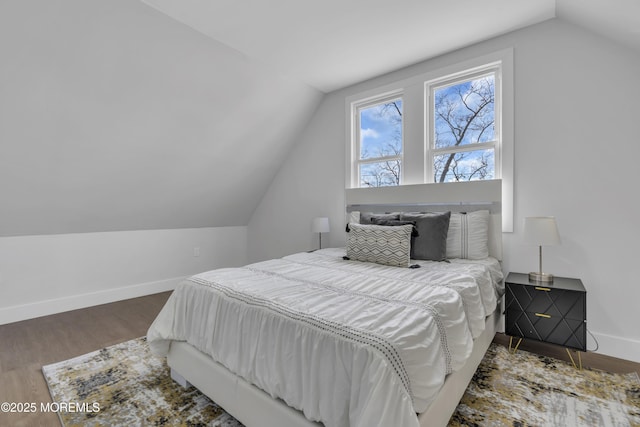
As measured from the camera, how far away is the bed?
110cm

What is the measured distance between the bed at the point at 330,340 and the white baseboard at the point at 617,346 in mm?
894

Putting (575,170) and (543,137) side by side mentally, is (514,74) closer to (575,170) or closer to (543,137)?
(543,137)

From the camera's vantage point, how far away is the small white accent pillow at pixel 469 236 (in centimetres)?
266

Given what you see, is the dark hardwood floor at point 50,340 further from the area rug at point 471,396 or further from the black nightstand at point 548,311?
the black nightstand at point 548,311

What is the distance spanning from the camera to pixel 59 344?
2.59 meters

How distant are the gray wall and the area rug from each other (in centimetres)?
63

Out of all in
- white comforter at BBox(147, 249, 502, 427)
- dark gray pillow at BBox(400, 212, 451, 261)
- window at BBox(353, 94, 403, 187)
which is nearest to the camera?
white comforter at BBox(147, 249, 502, 427)

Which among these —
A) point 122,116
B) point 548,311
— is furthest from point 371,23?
point 548,311

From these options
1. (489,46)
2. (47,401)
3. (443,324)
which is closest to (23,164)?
(47,401)

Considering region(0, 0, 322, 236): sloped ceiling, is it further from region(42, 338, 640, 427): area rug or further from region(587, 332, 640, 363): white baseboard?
region(587, 332, 640, 363): white baseboard

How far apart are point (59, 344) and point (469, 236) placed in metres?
3.66

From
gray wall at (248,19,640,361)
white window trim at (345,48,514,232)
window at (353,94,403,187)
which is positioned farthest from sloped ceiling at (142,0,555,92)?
window at (353,94,403,187)

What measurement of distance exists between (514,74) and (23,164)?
4.42 metres

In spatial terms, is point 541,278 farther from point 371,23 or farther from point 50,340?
point 50,340
